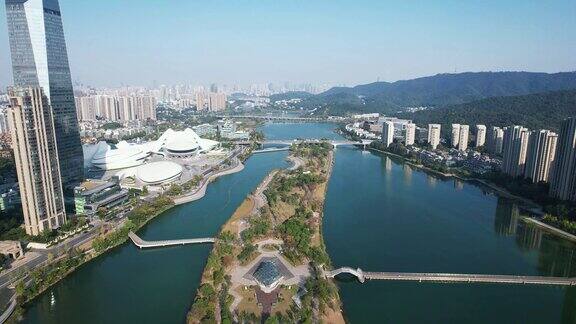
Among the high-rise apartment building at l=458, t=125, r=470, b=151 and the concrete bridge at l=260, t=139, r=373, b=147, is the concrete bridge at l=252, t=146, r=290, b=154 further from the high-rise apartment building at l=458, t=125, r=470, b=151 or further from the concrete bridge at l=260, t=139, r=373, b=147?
the high-rise apartment building at l=458, t=125, r=470, b=151

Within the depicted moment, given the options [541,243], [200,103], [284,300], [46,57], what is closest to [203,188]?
[46,57]

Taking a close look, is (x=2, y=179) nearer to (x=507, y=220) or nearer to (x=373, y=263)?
(x=373, y=263)

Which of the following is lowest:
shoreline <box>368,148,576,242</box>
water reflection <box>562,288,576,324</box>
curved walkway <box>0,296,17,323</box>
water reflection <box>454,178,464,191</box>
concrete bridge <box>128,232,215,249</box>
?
water reflection <box>562,288,576,324</box>

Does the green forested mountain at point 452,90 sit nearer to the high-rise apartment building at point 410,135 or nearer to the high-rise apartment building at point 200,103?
the high-rise apartment building at point 200,103

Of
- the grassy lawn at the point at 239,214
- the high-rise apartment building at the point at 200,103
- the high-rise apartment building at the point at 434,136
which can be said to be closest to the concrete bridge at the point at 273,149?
the high-rise apartment building at the point at 434,136

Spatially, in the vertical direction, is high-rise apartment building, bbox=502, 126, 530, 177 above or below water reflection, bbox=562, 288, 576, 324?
above

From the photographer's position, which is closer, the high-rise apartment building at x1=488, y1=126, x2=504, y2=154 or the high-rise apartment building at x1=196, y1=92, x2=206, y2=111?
the high-rise apartment building at x1=488, y1=126, x2=504, y2=154

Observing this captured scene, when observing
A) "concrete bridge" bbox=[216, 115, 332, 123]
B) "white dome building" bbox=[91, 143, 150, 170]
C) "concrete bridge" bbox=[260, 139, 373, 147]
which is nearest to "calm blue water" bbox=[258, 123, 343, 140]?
"concrete bridge" bbox=[216, 115, 332, 123]
